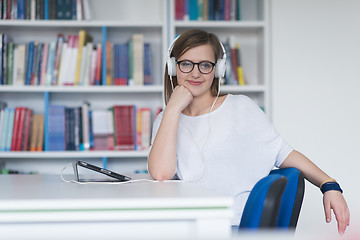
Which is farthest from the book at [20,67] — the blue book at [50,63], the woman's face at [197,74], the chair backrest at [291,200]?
the chair backrest at [291,200]

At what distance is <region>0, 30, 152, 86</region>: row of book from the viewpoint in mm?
3332

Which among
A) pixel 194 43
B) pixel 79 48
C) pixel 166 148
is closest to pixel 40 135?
pixel 79 48

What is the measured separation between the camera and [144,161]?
3611 millimetres

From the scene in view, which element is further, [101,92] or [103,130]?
[101,92]

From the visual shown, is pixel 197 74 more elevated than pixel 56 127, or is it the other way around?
pixel 197 74

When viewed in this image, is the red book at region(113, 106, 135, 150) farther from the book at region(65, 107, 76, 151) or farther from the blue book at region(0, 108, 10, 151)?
the blue book at region(0, 108, 10, 151)

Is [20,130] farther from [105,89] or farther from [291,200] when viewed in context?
[291,200]

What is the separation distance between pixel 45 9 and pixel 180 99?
2.01 metres

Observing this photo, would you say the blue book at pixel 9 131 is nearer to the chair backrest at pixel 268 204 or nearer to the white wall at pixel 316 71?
the white wall at pixel 316 71

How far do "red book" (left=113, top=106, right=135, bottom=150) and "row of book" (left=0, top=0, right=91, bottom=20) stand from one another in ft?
2.26

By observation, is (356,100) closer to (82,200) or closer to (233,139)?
(233,139)

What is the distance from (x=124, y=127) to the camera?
336 centimetres

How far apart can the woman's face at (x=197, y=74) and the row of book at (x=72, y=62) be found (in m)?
1.56

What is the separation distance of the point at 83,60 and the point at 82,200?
2504 mm
